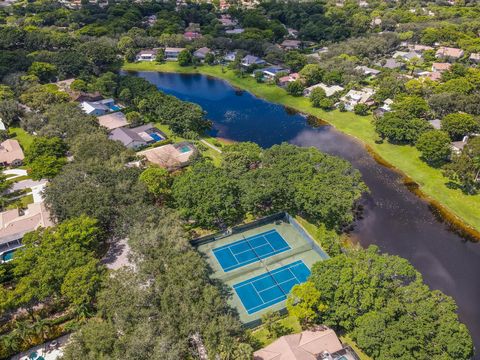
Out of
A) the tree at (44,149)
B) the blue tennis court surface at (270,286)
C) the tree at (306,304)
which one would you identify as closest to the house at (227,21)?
the tree at (44,149)

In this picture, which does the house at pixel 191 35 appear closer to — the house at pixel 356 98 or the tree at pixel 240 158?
the house at pixel 356 98

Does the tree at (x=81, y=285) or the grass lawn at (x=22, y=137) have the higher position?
the tree at (x=81, y=285)

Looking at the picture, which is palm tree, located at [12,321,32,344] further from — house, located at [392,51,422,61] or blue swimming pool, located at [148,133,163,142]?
house, located at [392,51,422,61]

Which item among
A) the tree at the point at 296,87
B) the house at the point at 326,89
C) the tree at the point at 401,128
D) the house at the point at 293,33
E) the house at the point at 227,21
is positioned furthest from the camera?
the house at the point at 227,21

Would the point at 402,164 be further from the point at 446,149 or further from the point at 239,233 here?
the point at 239,233

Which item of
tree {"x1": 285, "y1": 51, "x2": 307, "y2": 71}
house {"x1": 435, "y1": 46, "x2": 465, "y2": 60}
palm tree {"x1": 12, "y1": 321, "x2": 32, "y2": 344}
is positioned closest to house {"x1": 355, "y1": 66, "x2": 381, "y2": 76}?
tree {"x1": 285, "y1": 51, "x2": 307, "y2": 71}

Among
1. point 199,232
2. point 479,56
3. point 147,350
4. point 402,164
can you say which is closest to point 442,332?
point 147,350

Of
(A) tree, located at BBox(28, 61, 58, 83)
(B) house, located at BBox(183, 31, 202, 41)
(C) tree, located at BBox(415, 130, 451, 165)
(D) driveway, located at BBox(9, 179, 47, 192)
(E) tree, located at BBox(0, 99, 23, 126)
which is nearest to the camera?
(D) driveway, located at BBox(9, 179, 47, 192)

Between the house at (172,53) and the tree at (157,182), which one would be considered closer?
the tree at (157,182)
